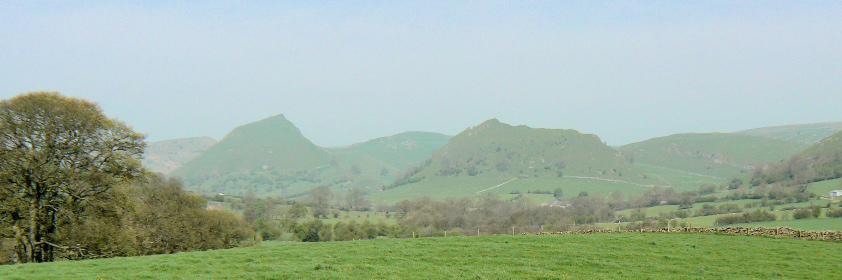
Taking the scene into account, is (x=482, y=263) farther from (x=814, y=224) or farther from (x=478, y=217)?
(x=478, y=217)

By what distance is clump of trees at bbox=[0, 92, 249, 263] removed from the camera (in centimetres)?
3119

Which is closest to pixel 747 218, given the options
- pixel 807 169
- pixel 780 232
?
pixel 780 232

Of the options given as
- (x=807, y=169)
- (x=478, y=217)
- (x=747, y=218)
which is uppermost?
(x=807, y=169)

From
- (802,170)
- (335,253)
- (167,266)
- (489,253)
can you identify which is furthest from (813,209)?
(802,170)

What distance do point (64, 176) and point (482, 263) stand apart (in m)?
26.2

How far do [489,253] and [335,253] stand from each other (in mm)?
8365

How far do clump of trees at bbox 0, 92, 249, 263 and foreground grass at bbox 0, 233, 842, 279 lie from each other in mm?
7141

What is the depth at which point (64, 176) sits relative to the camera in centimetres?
3250

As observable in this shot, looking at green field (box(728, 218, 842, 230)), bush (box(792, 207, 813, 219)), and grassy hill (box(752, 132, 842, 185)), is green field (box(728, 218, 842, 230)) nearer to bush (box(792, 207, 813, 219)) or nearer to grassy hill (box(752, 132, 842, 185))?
bush (box(792, 207, 813, 219))

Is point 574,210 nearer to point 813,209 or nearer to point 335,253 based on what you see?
point 813,209

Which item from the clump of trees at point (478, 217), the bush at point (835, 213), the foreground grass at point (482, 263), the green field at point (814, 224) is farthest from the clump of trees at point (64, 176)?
the bush at point (835, 213)

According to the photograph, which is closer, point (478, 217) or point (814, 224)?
point (814, 224)

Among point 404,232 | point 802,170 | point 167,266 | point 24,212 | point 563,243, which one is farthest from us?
point 802,170

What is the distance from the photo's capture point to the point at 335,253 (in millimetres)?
29031
